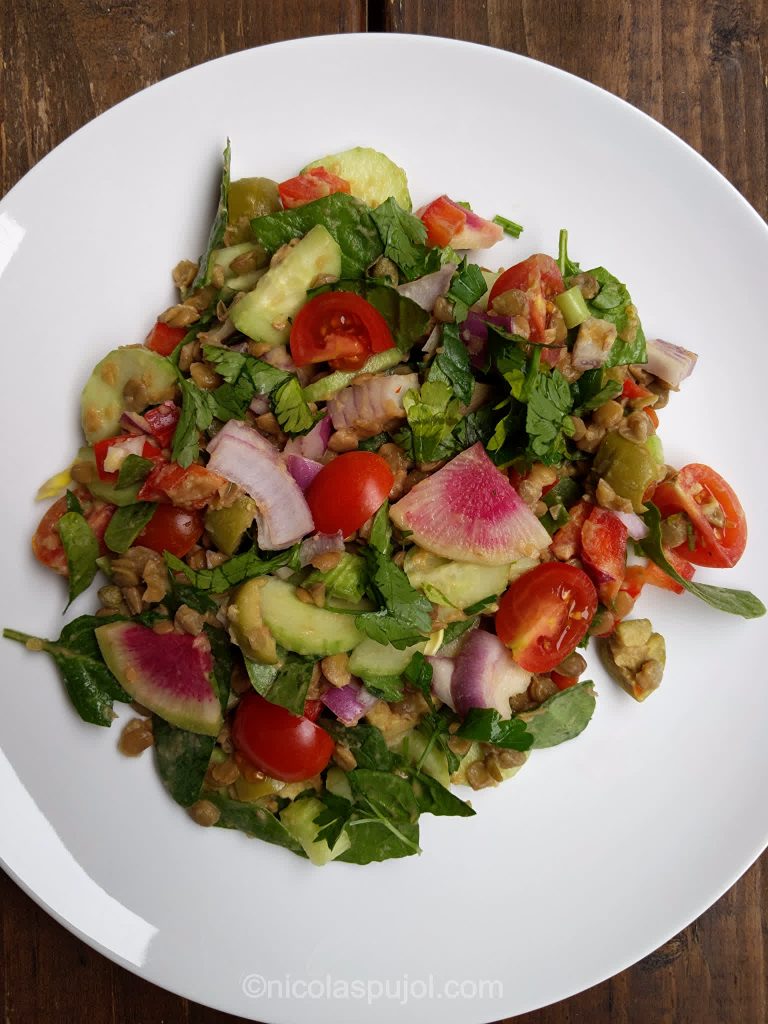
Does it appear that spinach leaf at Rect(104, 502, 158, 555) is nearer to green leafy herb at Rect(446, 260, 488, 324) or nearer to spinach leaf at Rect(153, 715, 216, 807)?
spinach leaf at Rect(153, 715, 216, 807)

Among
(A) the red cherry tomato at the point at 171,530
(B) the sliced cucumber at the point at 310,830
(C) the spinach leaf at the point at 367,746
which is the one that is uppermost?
(A) the red cherry tomato at the point at 171,530

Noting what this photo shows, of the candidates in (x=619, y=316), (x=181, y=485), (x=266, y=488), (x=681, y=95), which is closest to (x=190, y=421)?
(x=181, y=485)

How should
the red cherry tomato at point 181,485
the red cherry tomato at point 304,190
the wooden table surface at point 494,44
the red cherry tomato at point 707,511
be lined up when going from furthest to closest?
the wooden table surface at point 494,44 < the red cherry tomato at point 707,511 < the red cherry tomato at point 304,190 < the red cherry tomato at point 181,485

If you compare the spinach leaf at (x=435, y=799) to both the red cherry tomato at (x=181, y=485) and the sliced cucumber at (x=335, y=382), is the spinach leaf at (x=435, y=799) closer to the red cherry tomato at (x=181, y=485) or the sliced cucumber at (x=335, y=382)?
the red cherry tomato at (x=181, y=485)

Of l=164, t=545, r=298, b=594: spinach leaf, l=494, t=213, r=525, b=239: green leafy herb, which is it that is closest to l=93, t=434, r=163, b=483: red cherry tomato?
l=164, t=545, r=298, b=594: spinach leaf

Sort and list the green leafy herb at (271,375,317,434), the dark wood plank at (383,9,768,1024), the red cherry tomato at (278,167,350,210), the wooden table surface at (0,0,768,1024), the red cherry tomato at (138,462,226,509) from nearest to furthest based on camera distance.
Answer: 1. the red cherry tomato at (138,462,226,509)
2. the green leafy herb at (271,375,317,434)
3. the red cherry tomato at (278,167,350,210)
4. the wooden table surface at (0,0,768,1024)
5. the dark wood plank at (383,9,768,1024)

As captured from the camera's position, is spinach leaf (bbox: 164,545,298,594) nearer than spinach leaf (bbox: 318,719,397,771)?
Yes

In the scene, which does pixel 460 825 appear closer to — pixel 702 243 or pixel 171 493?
pixel 171 493

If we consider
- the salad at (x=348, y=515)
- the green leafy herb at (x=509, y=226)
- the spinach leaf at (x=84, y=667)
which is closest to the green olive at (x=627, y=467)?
the salad at (x=348, y=515)
